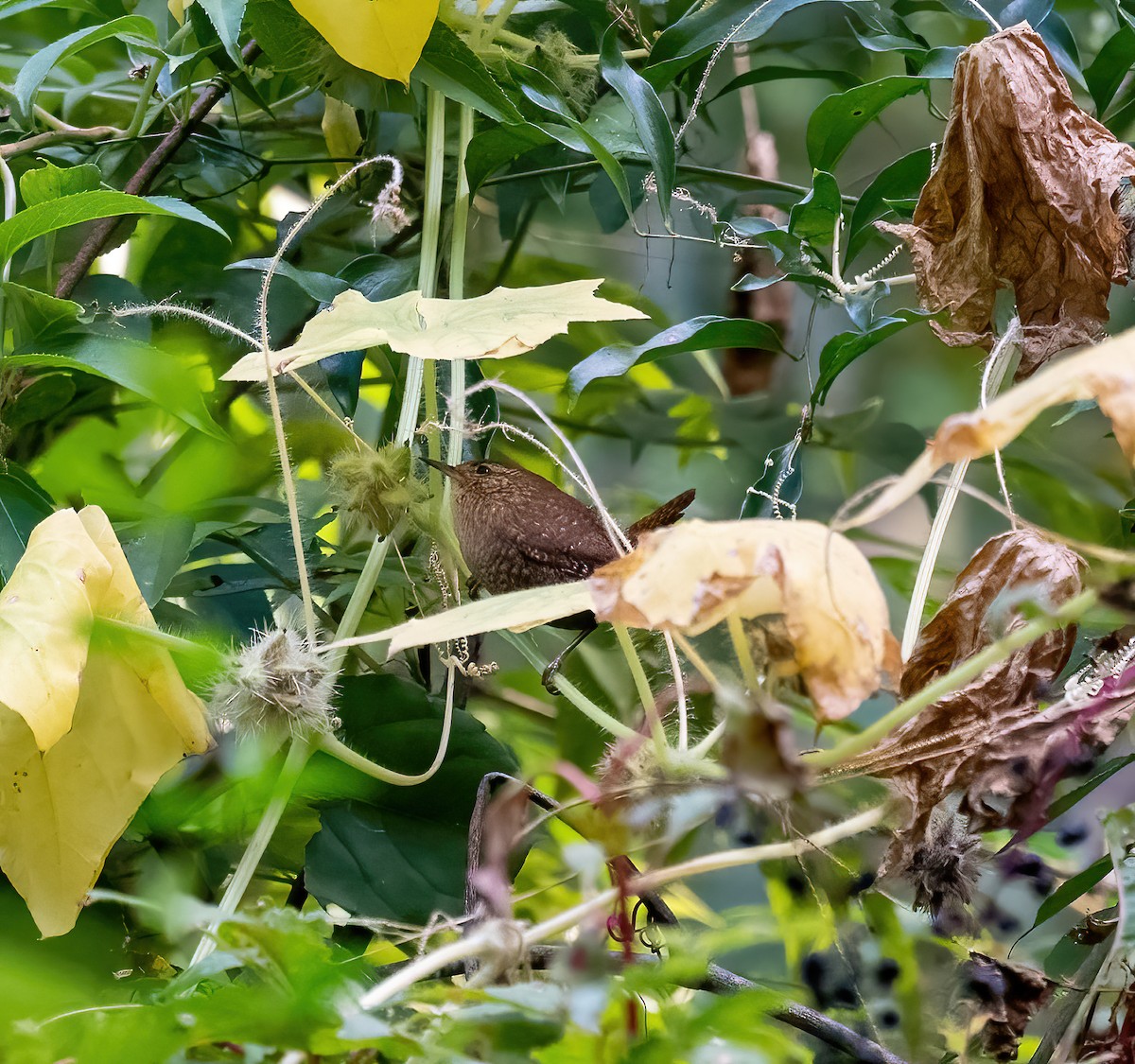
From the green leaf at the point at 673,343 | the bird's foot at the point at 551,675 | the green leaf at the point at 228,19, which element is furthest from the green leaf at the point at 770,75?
the bird's foot at the point at 551,675

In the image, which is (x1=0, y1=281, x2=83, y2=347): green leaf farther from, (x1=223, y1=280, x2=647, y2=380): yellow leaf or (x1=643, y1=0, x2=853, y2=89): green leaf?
(x1=643, y1=0, x2=853, y2=89): green leaf

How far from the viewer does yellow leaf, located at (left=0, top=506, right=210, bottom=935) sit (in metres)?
0.42

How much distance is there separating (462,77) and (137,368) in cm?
26

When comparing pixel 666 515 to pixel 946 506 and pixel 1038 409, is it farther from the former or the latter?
pixel 1038 409

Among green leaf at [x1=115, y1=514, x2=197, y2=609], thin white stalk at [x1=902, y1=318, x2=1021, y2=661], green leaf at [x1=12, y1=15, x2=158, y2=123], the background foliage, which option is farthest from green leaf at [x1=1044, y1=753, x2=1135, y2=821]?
green leaf at [x1=12, y1=15, x2=158, y2=123]

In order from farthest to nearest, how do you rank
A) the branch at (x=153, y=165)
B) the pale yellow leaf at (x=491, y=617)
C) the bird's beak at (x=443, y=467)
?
the branch at (x=153, y=165) → the bird's beak at (x=443, y=467) → the pale yellow leaf at (x=491, y=617)

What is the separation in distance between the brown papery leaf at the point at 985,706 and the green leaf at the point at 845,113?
0.31 m

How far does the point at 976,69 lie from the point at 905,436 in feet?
1.42

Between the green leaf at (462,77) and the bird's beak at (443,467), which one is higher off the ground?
the green leaf at (462,77)

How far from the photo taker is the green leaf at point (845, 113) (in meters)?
0.61

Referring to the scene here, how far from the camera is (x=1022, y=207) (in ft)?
1.61

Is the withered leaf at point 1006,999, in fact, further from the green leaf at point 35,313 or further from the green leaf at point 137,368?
the green leaf at point 35,313

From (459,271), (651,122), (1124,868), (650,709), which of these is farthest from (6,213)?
(1124,868)

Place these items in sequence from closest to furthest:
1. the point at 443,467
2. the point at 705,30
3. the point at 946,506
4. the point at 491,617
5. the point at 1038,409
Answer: the point at 1038,409, the point at 491,617, the point at 946,506, the point at 443,467, the point at 705,30
